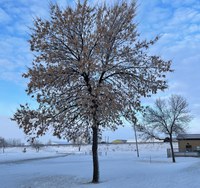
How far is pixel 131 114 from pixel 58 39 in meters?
5.75

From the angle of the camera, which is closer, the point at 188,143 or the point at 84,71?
the point at 84,71

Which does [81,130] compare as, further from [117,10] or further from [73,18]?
[117,10]

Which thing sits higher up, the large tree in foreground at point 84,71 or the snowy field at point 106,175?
the large tree in foreground at point 84,71

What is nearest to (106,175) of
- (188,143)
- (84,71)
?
(84,71)

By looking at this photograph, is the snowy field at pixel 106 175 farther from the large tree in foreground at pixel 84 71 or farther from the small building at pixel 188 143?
the small building at pixel 188 143

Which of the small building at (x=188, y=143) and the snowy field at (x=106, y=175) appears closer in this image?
the snowy field at (x=106, y=175)

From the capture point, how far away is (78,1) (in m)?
15.1

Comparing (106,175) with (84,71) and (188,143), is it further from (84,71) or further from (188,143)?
(188,143)

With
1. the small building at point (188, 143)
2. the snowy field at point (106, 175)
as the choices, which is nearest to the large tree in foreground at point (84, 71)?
the snowy field at point (106, 175)

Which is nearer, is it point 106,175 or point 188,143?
point 106,175

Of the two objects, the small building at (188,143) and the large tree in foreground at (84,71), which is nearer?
the large tree in foreground at (84,71)

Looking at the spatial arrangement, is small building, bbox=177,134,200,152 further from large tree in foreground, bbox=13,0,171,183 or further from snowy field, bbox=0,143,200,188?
large tree in foreground, bbox=13,0,171,183

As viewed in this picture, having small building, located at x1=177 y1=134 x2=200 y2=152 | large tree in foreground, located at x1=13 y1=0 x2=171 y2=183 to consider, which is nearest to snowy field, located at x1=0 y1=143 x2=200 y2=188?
large tree in foreground, located at x1=13 y1=0 x2=171 y2=183

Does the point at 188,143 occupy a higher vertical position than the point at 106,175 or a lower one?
higher
